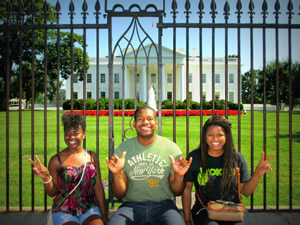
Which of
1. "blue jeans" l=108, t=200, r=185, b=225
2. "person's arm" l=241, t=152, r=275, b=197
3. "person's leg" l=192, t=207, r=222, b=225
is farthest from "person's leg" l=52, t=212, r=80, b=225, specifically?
"person's arm" l=241, t=152, r=275, b=197

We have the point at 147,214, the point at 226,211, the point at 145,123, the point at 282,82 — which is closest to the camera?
the point at 226,211

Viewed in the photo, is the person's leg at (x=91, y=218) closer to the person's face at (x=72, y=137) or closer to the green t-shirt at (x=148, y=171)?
the green t-shirt at (x=148, y=171)

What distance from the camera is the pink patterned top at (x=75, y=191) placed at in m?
1.97

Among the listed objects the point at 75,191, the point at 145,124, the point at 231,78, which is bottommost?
the point at 75,191

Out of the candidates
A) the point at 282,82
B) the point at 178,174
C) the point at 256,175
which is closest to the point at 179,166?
the point at 178,174

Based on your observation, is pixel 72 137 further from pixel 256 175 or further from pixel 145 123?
pixel 256 175

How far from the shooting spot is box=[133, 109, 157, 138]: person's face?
2084 mm

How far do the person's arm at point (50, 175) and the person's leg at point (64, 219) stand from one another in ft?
0.63

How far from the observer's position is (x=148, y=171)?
6.75 feet

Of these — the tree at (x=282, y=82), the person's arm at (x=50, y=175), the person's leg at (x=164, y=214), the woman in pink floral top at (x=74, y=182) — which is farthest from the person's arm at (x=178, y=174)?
the tree at (x=282, y=82)

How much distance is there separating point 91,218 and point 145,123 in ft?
2.93

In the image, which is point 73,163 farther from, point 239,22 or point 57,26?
point 239,22

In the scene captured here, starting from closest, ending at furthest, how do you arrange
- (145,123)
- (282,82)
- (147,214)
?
1. (147,214)
2. (145,123)
3. (282,82)

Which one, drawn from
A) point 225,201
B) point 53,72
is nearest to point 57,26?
point 225,201
